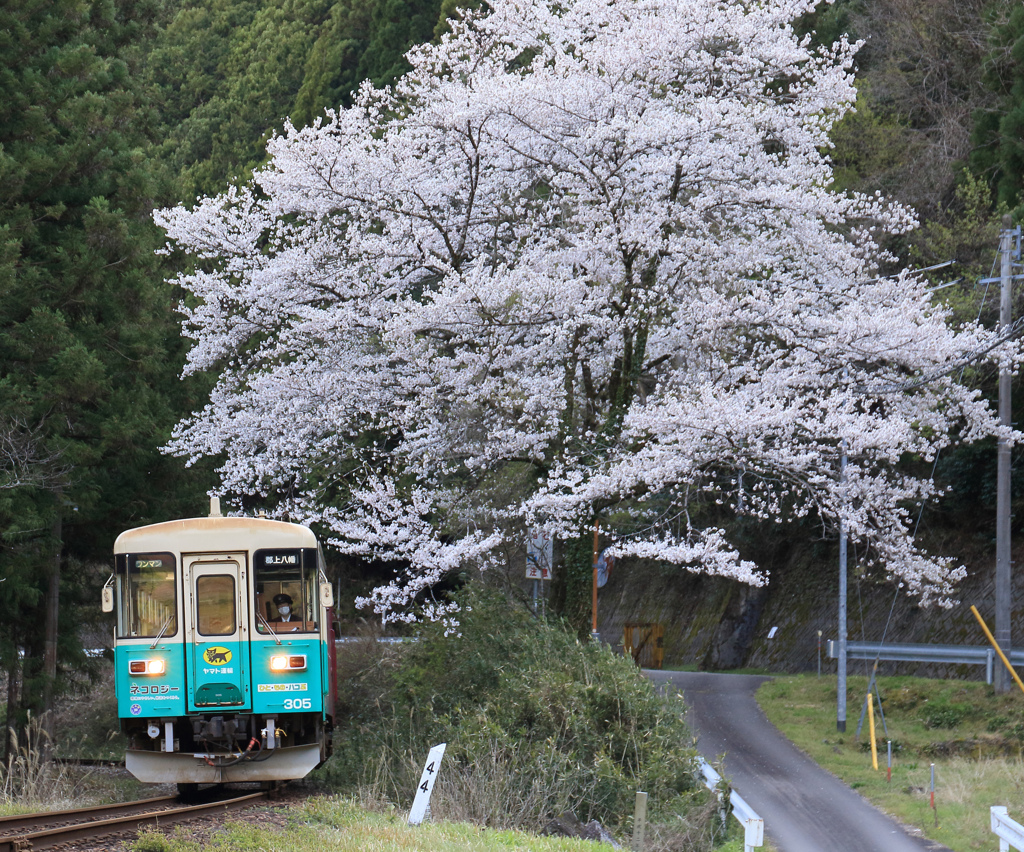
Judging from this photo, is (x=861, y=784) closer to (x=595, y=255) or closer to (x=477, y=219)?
(x=595, y=255)

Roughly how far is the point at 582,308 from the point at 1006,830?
7.48 meters

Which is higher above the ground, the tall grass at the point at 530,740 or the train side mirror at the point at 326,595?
the train side mirror at the point at 326,595

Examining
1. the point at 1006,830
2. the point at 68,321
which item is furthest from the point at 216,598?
the point at 68,321

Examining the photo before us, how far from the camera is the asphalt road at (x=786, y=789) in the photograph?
12695mm

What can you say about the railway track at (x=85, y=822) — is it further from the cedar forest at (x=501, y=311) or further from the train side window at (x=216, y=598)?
the cedar forest at (x=501, y=311)

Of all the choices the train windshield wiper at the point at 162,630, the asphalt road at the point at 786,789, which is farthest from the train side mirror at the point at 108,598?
the asphalt road at the point at 786,789

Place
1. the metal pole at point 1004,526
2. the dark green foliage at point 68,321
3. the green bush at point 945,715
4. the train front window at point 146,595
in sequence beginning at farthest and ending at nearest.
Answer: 1. the green bush at point 945,715
2. the metal pole at point 1004,526
3. the dark green foliage at point 68,321
4. the train front window at point 146,595

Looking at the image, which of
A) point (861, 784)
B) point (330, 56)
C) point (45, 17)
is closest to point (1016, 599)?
point (861, 784)

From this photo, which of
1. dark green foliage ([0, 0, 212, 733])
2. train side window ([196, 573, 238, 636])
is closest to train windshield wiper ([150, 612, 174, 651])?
train side window ([196, 573, 238, 636])

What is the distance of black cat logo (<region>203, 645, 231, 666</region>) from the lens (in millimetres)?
11367

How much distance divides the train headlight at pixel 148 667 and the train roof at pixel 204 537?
3.64 feet

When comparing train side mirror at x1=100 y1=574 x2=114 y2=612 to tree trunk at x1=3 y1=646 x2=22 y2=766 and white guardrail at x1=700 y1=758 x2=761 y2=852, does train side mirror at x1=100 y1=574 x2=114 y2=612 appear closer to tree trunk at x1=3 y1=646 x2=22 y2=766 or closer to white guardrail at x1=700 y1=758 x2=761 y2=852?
white guardrail at x1=700 y1=758 x2=761 y2=852

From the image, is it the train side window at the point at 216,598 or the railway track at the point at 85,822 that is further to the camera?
the train side window at the point at 216,598

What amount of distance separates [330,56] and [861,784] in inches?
1316
